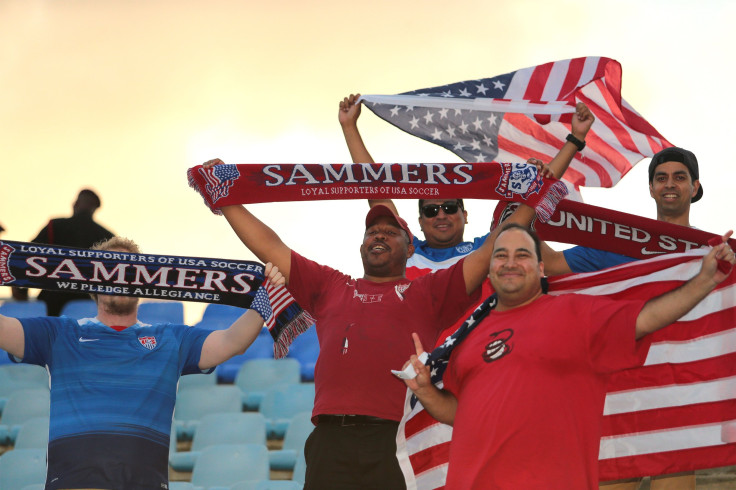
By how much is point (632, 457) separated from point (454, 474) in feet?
4.12

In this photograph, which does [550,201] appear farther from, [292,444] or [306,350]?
[306,350]

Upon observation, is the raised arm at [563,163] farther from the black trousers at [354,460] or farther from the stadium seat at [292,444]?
the stadium seat at [292,444]

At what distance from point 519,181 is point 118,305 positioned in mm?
2197

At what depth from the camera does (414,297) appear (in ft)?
16.1

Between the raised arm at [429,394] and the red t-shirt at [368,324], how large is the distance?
34 cm

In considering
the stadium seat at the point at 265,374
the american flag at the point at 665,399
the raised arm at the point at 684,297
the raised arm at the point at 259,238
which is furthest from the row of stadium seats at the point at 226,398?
the raised arm at the point at 684,297

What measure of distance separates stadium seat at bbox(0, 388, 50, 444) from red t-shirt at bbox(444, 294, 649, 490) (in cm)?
572

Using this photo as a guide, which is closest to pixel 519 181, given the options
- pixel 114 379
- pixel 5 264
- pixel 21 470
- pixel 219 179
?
pixel 219 179

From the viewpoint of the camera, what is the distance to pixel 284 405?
335 inches

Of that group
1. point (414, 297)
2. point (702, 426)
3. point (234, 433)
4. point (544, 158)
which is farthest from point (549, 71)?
point (234, 433)

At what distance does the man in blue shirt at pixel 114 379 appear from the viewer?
4.50 m

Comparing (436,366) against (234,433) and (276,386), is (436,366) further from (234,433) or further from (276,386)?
(276,386)

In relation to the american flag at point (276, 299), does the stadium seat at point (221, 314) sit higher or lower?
higher

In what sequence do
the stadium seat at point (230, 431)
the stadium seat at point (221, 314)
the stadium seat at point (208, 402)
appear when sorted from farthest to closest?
the stadium seat at point (221, 314)
the stadium seat at point (208, 402)
the stadium seat at point (230, 431)
